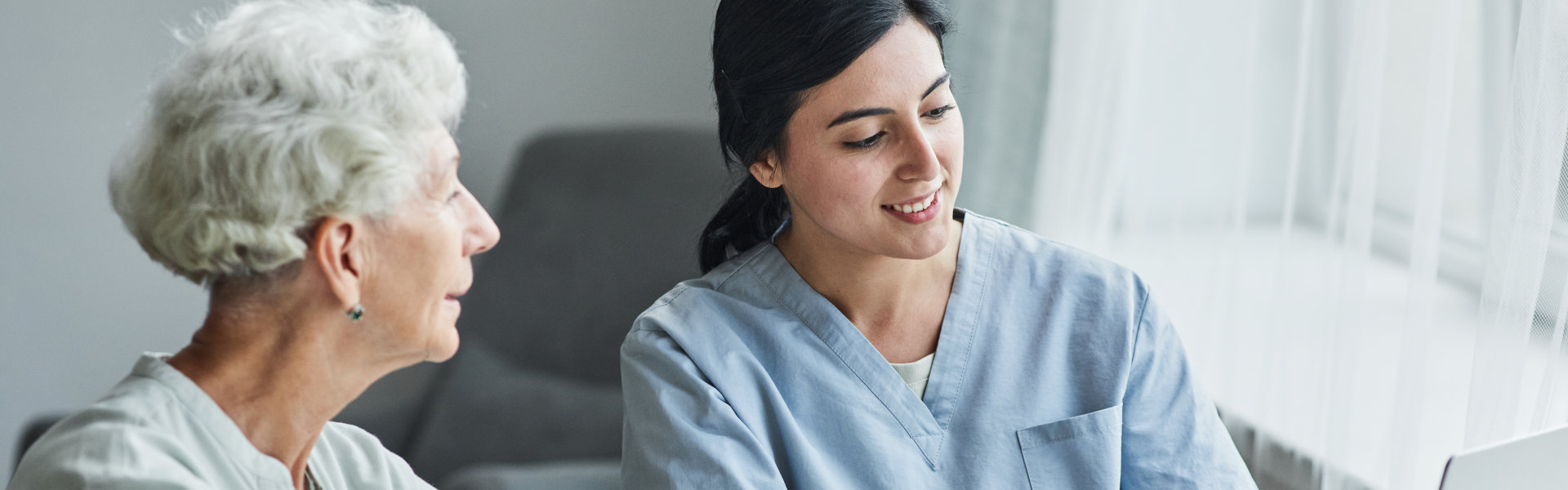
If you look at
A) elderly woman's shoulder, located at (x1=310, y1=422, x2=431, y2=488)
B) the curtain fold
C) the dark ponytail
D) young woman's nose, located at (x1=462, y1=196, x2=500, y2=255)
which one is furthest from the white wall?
young woman's nose, located at (x1=462, y1=196, x2=500, y2=255)

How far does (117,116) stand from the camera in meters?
1.95

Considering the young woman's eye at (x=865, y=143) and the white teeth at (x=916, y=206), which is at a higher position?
the young woman's eye at (x=865, y=143)

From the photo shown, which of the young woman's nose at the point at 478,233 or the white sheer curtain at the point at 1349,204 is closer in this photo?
the young woman's nose at the point at 478,233

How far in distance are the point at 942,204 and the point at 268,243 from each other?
0.65 meters

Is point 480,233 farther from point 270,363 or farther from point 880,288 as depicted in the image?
point 880,288

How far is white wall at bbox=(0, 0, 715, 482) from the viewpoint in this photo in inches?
75.4

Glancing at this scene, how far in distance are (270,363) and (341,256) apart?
0.10 meters

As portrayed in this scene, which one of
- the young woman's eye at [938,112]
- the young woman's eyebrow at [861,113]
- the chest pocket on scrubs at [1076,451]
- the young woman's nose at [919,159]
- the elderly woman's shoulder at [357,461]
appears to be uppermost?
the young woman's eyebrow at [861,113]

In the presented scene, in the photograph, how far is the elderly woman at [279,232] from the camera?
0.82 m

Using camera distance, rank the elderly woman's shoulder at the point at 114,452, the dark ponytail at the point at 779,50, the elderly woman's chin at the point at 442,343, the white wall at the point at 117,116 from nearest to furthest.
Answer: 1. the elderly woman's shoulder at the point at 114,452
2. the elderly woman's chin at the point at 442,343
3. the dark ponytail at the point at 779,50
4. the white wall at the point at 117,116

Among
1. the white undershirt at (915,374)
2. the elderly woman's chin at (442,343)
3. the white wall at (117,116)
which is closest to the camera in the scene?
the elderly woman's chin at (442,343)

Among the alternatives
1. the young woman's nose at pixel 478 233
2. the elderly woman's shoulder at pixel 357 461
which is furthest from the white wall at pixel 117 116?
the young woman's nose at pixel 478 233

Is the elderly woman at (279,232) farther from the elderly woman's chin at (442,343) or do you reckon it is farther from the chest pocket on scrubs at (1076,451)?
the chest pocket on scrubs at (1076,451)

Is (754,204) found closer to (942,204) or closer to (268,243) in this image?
(942,204)
